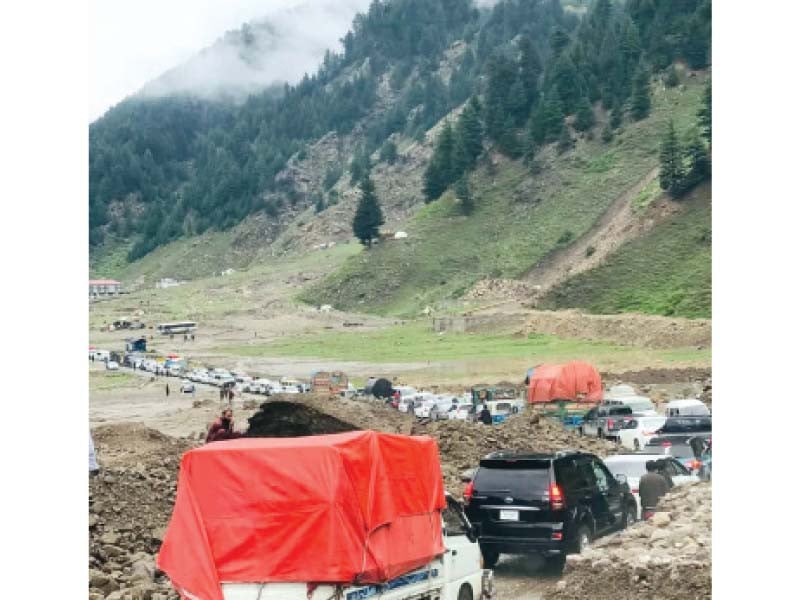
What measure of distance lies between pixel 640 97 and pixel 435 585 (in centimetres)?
10640

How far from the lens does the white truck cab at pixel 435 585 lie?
8609 mm

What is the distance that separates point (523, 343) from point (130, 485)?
157 ft

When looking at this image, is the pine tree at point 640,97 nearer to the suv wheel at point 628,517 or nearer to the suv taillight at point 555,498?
the suv wheel at point 628,517

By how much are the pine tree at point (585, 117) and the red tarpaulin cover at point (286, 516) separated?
4297 inches

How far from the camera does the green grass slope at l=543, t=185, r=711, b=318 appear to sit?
231 ft

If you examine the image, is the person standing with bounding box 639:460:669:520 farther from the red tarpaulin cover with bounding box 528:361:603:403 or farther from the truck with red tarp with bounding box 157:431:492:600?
the red tarpaulin cover with bounding box 528:361:603:403

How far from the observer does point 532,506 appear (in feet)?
42.5

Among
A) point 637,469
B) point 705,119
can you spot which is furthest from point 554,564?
point 705,119

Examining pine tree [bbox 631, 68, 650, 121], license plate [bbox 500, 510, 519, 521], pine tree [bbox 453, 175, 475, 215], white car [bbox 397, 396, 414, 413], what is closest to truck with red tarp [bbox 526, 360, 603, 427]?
white car [bbox 397, 396, 414, 413]

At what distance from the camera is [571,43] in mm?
133250

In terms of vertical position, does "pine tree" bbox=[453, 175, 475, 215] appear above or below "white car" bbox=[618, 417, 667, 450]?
above

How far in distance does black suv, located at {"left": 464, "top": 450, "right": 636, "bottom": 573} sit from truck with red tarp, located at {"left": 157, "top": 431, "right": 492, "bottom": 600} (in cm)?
371
